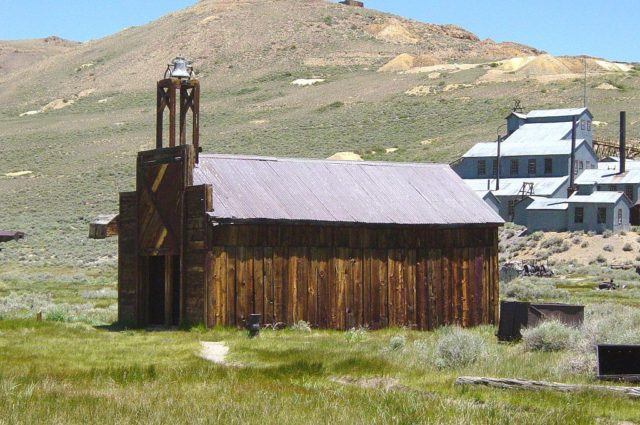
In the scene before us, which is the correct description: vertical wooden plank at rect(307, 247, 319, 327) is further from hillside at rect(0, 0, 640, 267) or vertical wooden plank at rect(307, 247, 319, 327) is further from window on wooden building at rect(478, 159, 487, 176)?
window on wooden building at rect(478, 159, 487, 176)

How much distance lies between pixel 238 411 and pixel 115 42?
513 ft

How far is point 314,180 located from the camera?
24719mm

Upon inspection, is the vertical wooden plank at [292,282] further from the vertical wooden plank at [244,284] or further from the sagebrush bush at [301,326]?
the vertical wooden plank at [244,284]

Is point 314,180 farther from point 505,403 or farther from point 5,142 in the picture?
point 5,142

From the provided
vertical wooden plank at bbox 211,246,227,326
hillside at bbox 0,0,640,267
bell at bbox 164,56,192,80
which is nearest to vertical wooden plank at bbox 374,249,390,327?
vertical wooden plank at bbox 211,246,227,326

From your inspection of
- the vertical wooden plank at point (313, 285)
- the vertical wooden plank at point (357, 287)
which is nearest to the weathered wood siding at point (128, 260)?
the vertical wooden plank at point (313, 285)

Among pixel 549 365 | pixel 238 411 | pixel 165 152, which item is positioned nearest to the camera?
pixel 238 411

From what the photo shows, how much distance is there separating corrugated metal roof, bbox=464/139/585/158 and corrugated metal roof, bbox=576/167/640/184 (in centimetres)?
188

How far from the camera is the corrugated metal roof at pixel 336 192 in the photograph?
2277 cm

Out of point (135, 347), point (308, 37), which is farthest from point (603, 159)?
point (308, 37)

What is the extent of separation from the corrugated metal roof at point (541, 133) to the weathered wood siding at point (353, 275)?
47.4m

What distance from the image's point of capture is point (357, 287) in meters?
23.6

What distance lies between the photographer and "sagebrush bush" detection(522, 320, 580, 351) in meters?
16.9

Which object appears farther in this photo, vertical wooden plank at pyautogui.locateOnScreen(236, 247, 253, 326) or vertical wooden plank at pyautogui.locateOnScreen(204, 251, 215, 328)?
vertical wooden plank at pyautogui.locateOnScreen(236, 247, 253, 326)
